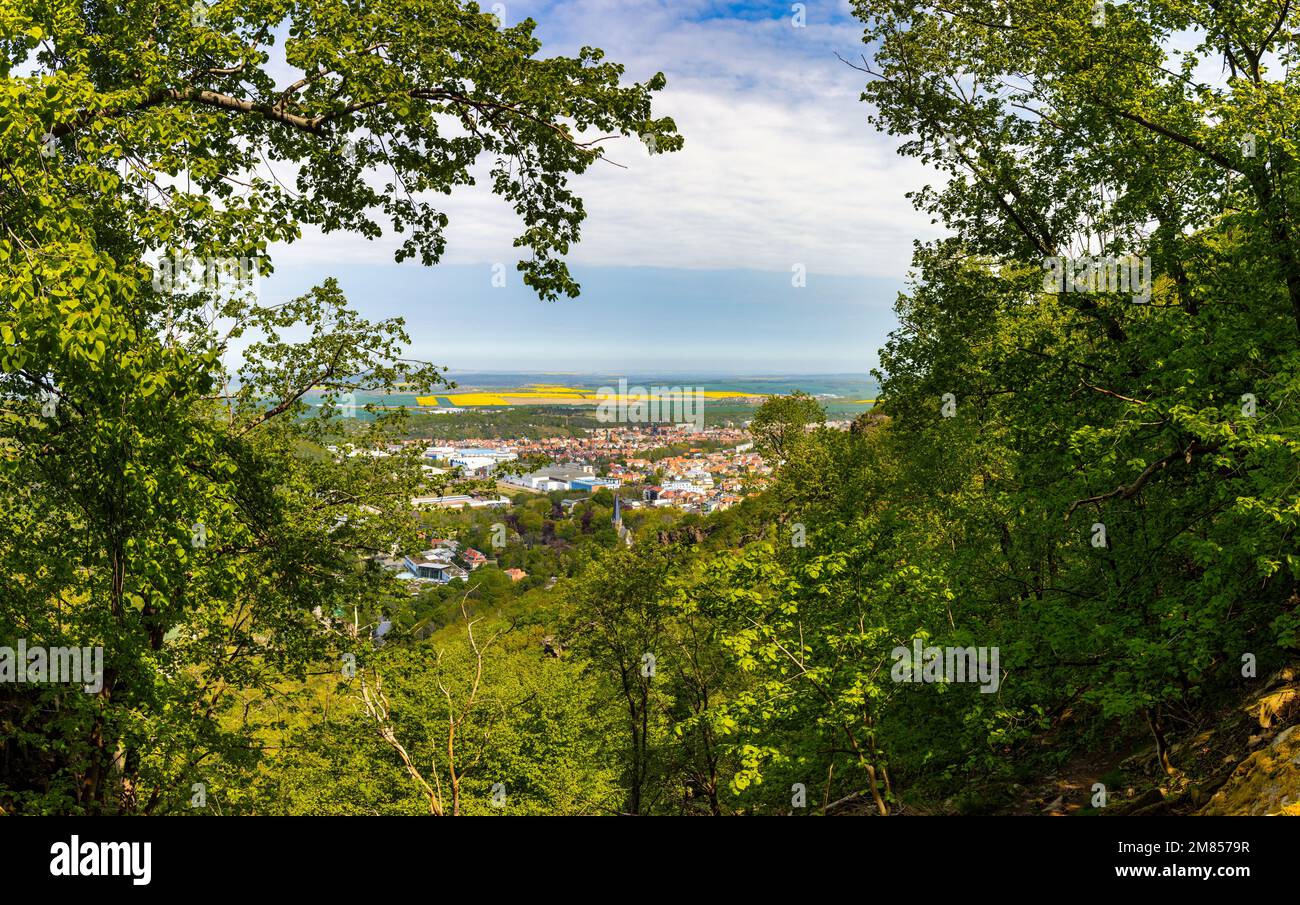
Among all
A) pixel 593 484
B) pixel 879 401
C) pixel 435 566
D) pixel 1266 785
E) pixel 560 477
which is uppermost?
pixel 879 401

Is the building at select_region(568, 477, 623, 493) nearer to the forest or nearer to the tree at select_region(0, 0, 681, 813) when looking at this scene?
the forest

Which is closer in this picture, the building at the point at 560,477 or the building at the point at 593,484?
the building at the point at 593,484

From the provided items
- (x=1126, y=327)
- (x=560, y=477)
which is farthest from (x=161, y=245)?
(x=560, y=477)

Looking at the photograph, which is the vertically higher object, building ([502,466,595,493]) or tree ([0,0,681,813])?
tree ([0,0,681,813])

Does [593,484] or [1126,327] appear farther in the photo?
[593,484]

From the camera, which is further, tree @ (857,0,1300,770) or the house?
the house

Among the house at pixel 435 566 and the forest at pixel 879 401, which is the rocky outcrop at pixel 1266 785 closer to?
the forest at pixel 879 401

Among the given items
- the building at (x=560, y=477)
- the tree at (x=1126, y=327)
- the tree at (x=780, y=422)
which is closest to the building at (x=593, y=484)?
the building at (x=560, y=477)

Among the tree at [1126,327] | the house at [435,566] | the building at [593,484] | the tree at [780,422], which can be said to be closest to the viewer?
the tree at [1126,327]

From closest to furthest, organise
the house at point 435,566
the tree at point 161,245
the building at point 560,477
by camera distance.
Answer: the tree at point 161,245, the house at point 435,566, the building at point 560,477

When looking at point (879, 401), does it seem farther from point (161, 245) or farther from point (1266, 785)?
point (161, 245)

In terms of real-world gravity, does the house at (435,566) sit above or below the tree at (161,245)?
below

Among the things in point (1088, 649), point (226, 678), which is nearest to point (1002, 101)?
point (1088, 649)

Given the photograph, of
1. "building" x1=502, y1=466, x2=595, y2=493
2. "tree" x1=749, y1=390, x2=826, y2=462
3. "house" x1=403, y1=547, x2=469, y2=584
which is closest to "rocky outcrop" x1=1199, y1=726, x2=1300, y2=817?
"house" x1=403, y1=547, x2=469, y2=584
